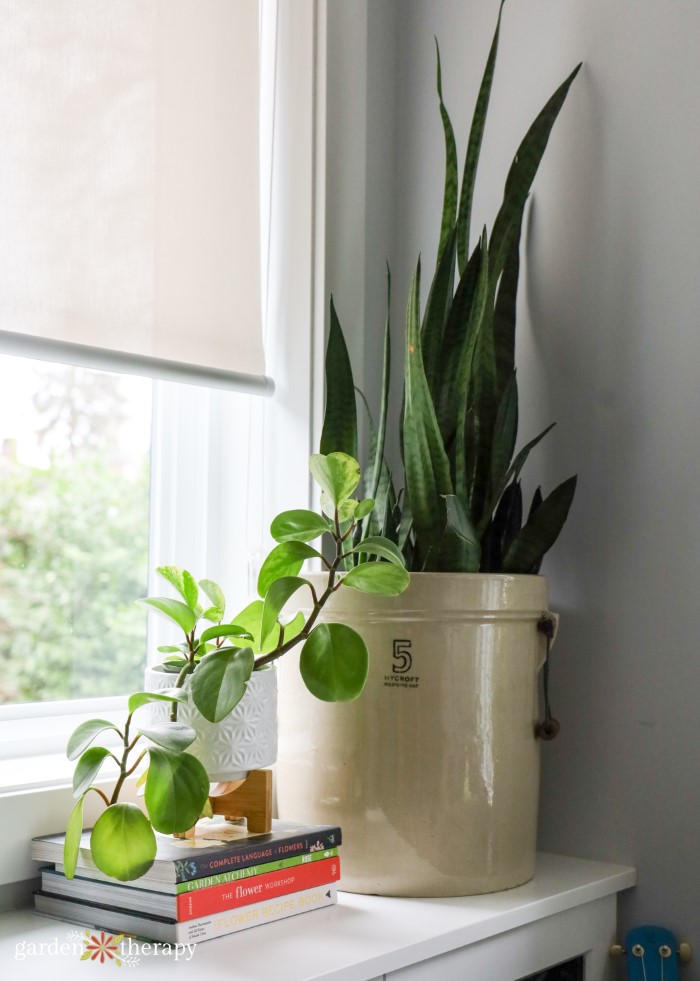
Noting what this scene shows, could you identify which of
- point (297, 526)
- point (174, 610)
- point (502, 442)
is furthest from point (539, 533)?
point (174, 610)

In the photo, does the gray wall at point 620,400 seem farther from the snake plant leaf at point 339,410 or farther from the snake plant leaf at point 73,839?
the snake plant leaf at point 73,839

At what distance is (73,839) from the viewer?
850 mm

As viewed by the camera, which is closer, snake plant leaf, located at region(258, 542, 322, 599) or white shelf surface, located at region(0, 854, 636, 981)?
white shelf surface, located at region(0, 854, 636, 981)

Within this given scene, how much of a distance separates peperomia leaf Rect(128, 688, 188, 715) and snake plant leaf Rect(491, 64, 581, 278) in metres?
0.64

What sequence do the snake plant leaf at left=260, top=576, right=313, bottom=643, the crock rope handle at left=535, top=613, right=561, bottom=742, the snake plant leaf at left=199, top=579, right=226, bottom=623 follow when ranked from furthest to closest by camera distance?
the crock rope handle at left=535, top=613, right=561, bottom=742, the snake plant leaf at left=199, top=579, right=226, bottom=623, the snake plant leaf at left=260, top=576, right=313, bottom=643

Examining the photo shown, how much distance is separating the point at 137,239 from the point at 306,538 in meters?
0.44

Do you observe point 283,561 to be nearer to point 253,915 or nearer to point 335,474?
point 335,474

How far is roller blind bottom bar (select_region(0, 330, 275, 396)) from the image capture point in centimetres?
105

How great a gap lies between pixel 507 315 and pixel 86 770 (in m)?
0.73

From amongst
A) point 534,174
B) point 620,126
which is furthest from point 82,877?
point 620,126

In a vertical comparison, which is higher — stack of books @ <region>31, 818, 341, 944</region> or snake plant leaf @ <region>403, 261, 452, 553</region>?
snake plant leaf @ <region>403, 261, 452, 553</region>

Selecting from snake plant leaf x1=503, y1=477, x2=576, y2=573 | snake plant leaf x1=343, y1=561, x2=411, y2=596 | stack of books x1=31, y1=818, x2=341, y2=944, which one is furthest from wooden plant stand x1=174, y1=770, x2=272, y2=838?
snake plant leaf x1=503, y1=477, x2=576, y2=573

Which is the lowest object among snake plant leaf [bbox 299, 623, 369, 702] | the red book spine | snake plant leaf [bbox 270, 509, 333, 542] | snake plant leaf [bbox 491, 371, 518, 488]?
the red book spine

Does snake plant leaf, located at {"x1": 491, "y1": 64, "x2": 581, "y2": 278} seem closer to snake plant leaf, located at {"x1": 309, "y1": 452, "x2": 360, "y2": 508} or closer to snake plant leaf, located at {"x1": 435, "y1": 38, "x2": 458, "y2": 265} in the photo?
snake plant leaf, located at {"x1": 435, "y1": 38, "x2": 458, "y2": 265}
